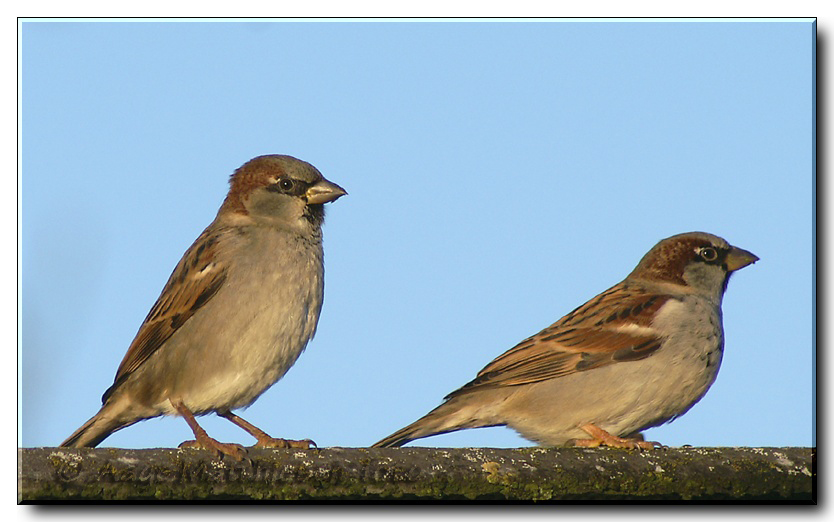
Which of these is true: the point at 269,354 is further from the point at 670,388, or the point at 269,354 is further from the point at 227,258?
the point at 670,388

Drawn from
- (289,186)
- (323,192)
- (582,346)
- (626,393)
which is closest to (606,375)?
(626,393)

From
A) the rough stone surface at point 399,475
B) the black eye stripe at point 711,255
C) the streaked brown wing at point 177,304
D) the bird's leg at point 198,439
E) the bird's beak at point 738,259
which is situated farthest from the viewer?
the black eye stripe at point 711,255

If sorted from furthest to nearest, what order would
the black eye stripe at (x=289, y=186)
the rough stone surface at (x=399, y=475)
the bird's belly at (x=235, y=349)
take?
the black eye stripe at (x=289, y=186), the bird's belly at (x=235, y=349), the rough stone surface at (x=399, y=475)

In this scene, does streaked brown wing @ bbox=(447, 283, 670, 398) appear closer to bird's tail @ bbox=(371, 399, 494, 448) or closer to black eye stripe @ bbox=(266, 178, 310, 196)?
bird's tail @ bbox=(371, 399, 494, 448)

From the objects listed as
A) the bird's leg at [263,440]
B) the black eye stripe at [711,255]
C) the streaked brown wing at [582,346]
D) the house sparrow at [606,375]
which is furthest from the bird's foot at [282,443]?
the black eye stripe at [711,255]

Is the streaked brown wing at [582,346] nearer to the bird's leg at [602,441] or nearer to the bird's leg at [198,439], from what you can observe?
the bird's leg at [602,441]

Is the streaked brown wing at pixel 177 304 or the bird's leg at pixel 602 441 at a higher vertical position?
the streaked brown wing at pixel 177 304

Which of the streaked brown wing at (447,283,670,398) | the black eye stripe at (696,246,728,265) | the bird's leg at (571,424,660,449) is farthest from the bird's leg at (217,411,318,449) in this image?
the black eye stripe at (696,246,728,265)

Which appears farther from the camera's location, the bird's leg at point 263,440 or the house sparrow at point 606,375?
the house sparrow at point 606,375

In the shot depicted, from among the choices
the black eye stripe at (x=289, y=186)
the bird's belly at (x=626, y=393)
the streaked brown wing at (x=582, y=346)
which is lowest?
the bird's belly at (x=626, y=393)
